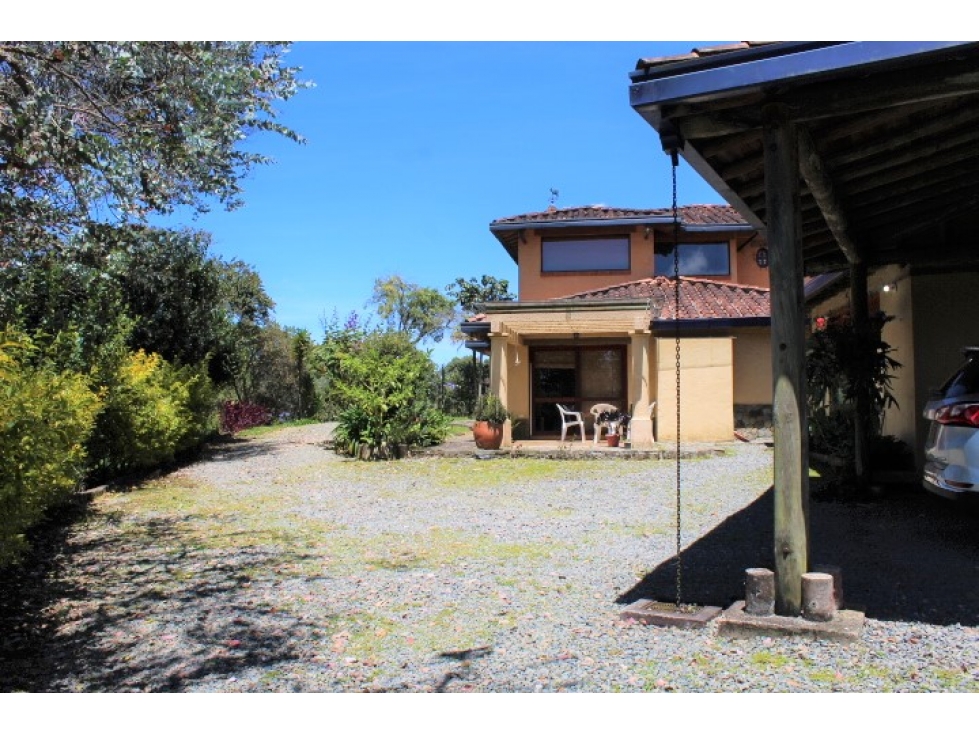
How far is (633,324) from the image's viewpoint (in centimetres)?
1534

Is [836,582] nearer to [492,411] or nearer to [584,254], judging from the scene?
[492,411]

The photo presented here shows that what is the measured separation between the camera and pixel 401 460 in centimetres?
1422

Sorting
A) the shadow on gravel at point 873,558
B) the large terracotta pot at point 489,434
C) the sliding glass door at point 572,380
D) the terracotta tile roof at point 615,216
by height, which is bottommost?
the shadow on gravel at point 873,558

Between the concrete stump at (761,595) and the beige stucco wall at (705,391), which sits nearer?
the concrete stump at (761,595)

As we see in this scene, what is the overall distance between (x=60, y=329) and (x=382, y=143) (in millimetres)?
5667

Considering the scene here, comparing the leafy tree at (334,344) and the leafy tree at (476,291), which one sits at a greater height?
the leafy tree at (476,291)

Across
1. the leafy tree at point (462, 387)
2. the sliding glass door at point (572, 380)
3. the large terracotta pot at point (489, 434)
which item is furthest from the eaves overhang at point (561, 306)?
the leafy tree at point (462, 387)

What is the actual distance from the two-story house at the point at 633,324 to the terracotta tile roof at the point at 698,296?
41mm

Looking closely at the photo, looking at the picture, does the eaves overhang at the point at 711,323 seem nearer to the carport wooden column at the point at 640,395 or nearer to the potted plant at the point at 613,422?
the carport wooden column at the point at 640,395

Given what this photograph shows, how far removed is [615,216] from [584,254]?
4.38ft

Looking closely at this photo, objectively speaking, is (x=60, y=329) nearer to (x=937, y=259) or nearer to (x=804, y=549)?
(x=804, y=549)

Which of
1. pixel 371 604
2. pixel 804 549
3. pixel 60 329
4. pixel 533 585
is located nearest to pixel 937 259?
pixel 804 549

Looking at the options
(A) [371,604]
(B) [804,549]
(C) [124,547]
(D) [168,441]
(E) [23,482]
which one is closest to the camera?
(B) [804,549]

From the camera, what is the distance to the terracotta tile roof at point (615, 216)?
20.4m
